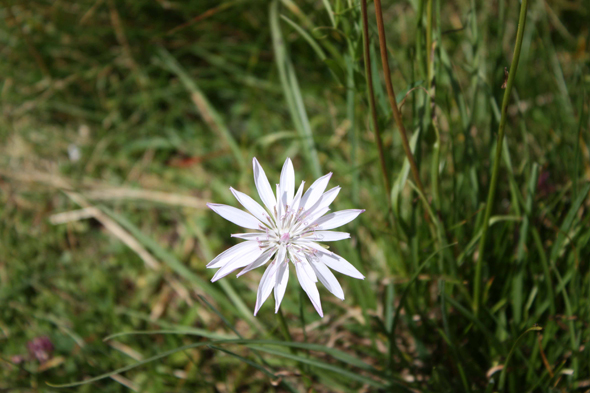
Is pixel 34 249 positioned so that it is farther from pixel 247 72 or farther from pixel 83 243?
pixel 247 72

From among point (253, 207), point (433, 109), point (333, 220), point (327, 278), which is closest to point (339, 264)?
point (327, 278)

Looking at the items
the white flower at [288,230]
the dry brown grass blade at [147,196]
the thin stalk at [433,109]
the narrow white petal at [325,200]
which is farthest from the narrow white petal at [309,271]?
the dry brown grass blade at [147,196]

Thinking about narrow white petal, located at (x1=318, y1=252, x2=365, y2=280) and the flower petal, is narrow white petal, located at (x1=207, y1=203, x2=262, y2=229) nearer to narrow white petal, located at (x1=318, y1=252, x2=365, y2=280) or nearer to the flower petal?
the flower petal

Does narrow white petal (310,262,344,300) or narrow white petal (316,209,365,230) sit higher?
narrow white petal (316,209,365,230)

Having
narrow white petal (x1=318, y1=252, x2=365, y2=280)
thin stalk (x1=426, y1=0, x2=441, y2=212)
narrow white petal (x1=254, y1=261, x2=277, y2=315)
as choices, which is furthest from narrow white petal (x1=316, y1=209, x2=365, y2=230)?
thin stalk (x1=426, y1=0, x2=441, y2=212)

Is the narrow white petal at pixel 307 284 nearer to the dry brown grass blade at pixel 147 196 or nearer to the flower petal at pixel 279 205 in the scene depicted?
the flower petal at pixel 279 205

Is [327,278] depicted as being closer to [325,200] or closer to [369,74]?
[325,200]

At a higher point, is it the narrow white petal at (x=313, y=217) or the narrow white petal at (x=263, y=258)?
the narrow white petal at (x=313, y=217)
